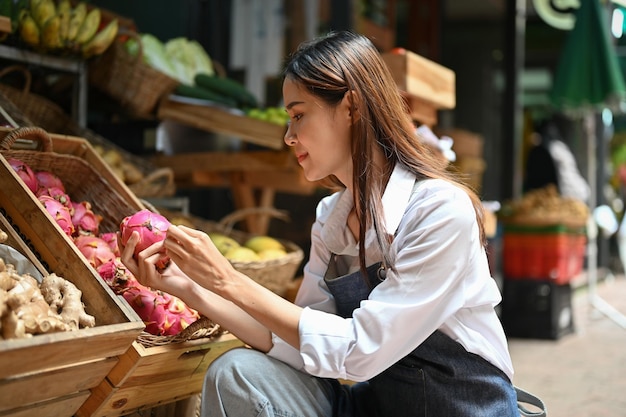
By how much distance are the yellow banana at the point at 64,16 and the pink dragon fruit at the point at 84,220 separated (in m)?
1.47

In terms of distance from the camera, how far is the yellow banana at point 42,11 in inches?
147

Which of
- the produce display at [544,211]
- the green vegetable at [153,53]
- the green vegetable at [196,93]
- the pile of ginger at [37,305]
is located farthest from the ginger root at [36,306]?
the produce display at [544,211]

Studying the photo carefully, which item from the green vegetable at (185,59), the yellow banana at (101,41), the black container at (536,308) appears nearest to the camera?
the yellow banana at (101,41)

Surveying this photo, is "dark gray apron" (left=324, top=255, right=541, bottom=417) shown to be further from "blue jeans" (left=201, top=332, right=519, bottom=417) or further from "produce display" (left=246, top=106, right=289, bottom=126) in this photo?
"produce display" (left=246, top=106, right=289, bottom=126)

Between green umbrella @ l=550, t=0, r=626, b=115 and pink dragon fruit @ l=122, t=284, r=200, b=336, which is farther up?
green umbrella @ l=550, t=0, r=626, b=115

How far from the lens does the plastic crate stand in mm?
6387

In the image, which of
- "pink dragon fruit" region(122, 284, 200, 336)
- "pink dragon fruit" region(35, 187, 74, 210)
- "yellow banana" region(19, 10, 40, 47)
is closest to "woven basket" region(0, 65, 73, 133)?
"yellow banana" region(19, 10, 40, 47)

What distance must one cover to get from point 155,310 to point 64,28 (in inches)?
82.1

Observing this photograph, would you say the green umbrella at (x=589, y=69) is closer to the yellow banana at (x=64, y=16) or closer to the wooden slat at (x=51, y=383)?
the yellow banana at (x=64, y=16)

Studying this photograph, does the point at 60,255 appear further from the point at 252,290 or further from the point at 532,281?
Result: the point at 532,281

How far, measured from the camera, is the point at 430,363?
2082mm

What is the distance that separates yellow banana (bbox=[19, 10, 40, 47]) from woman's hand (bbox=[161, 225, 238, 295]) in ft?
7.24

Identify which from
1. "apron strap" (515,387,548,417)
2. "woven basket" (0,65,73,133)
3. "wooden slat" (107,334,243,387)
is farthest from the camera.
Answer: "woven basket" (0,65,73,133)

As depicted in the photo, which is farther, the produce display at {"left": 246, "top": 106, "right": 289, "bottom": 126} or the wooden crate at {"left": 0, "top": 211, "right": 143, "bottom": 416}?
the produce display at {"left": 246, "top": 106, "right": 289, "bottom": 126}
